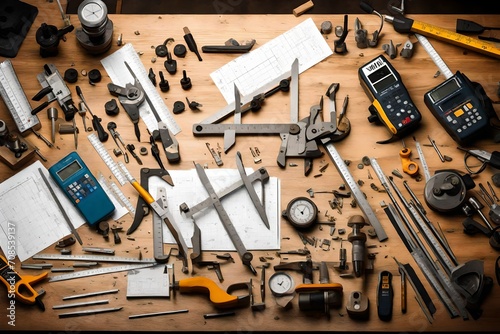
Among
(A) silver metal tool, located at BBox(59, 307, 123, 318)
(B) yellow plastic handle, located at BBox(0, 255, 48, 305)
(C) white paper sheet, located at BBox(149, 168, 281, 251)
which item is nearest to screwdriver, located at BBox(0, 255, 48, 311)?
(B) yellow plastic handle, located at BBox(0, 255, 48, 305)

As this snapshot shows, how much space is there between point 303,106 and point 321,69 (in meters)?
0.21

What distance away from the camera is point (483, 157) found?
3.47 m

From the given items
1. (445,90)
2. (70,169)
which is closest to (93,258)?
(70,169)

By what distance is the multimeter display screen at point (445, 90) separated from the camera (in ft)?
11.5

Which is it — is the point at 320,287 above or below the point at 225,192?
below

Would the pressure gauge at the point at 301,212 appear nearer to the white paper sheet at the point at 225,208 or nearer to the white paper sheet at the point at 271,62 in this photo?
the white paper sheet at the point at 225,208

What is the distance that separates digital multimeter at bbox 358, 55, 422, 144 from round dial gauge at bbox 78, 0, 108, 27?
1226 millimetres

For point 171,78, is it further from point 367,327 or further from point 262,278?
point 367,327

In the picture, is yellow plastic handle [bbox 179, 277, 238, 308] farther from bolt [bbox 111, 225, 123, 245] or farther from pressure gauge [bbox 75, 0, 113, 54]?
pressure gauge [bbox 75, 0, 113, 54]

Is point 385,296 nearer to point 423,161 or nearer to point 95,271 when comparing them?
point 423,161

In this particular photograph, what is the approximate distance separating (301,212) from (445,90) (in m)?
0.86

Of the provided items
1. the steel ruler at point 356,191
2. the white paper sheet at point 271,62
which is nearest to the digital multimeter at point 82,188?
the white paper sheet at point 271,62

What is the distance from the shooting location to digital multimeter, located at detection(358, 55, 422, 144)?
11.4 ft

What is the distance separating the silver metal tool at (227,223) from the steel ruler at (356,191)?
0.54 metres
